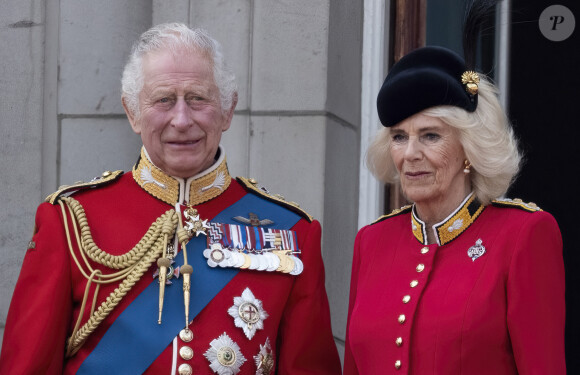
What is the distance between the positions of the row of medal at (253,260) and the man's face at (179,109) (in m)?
0.27

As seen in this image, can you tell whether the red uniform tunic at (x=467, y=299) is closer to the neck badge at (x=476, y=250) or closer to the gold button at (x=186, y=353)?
the neck badge at (x=476, y=250)

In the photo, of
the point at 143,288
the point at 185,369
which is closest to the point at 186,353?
the point at 185,369

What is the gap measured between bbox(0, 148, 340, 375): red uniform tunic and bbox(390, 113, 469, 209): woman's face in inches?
15.3

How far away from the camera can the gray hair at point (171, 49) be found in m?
3.28

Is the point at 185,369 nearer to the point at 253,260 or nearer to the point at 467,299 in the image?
the point at 253,260

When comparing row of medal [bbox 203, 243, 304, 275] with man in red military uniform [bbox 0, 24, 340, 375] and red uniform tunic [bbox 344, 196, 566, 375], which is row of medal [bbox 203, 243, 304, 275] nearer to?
man in red military uniform [bbox 0, 24, 340, 375]

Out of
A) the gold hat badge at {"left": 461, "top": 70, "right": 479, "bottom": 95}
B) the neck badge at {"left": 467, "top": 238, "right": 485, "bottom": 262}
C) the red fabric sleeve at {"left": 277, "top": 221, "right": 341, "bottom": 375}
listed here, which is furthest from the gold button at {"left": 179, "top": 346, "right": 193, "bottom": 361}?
the gold hat badge at {"left": 461, "top": 70, "right": 479, "bottom": 95}

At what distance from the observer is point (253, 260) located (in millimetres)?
3262

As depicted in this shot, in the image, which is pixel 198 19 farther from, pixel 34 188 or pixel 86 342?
pixel 86 342

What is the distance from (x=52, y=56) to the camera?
15.8 ft

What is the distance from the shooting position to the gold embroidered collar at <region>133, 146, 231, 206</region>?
3314mm

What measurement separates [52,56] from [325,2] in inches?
49.0

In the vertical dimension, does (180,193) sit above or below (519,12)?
below

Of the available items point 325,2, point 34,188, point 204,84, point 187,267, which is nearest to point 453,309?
point 187,267
